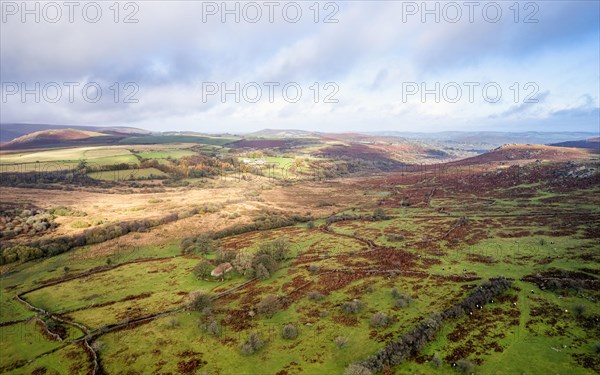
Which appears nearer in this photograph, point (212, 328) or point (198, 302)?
point (212, 328)

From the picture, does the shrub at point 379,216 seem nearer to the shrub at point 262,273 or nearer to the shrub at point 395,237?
the shrub at point 395,237

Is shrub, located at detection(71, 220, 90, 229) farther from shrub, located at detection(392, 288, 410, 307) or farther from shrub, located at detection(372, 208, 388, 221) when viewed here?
shrub, located at detection(392, 288, 410, 307)

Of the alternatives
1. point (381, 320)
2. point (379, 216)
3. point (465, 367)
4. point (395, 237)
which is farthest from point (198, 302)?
point (379, 216)

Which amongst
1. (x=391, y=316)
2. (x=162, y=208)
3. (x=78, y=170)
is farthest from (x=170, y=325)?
(x=78, y=170)

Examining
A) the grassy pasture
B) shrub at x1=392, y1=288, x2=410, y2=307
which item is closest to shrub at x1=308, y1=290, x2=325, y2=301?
shrub at x1=392, y1=288, x2=410, y2=307

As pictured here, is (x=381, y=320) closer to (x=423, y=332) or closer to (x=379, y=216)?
(x=423, y=332)

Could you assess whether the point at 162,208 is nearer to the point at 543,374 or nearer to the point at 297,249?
the point at 297,249

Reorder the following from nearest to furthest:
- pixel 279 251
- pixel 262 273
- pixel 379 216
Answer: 1. pixel 262 273
2. pixel 279 251
3. pixel 379 216

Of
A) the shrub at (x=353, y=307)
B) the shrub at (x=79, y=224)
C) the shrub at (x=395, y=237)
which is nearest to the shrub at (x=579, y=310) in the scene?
the shrub at (x=353, y=307)
